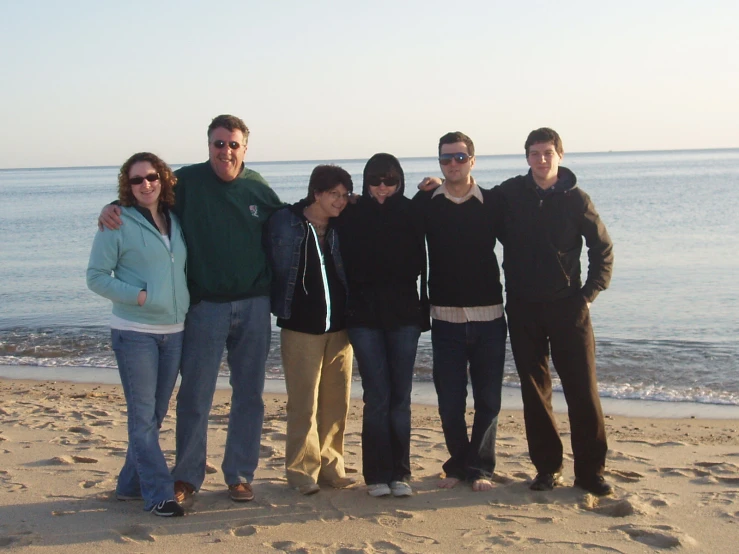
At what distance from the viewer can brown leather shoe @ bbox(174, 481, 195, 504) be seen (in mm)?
4895

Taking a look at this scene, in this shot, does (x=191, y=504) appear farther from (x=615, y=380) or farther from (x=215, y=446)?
(x=615, y=380)

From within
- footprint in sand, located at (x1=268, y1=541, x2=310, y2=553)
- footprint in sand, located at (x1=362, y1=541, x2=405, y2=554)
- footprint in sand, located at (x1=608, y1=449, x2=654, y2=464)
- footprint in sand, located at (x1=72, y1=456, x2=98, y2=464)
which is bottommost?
footprint in sand, located at (x1=608, y1=449, x2=654, y2=464)

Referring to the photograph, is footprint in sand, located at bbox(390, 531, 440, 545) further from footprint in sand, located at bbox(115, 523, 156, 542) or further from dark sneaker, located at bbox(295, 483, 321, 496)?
footprint in sand, located at bbox(115, 523, 156, 542)

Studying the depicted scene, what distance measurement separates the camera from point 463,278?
5.06 meters

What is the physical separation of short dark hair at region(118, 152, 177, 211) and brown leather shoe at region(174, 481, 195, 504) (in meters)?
1.73

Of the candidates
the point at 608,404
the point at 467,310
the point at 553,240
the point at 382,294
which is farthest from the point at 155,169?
the point at 608,404

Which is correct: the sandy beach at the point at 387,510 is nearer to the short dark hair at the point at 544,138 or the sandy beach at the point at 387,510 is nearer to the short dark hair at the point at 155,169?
the short dark hair at the point at 155,169

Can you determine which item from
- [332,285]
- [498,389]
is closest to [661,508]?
[498,389]

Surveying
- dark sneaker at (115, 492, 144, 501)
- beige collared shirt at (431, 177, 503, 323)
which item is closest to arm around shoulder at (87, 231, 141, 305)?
dark sneaker at (115, 492, 144, 501)

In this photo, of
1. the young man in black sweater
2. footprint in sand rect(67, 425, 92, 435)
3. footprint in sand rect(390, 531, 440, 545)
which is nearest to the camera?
footprint in sand rect(390, 531, 440, 545)

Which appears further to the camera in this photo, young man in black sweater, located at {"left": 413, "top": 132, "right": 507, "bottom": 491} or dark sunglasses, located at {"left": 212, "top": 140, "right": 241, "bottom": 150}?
young man in black sweater, located at {"left": 413, "top": 132, "right": 507, "bottom": 491}

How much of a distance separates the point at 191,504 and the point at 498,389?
6.72 feet

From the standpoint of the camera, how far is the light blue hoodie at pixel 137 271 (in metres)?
4.55

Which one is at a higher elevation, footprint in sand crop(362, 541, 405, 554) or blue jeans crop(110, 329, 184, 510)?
blue jeans crop(110, 329, 184, 510)
